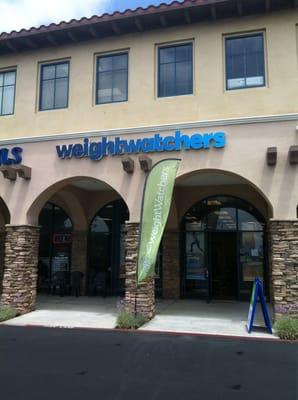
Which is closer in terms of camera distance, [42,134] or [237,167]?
[237,167]

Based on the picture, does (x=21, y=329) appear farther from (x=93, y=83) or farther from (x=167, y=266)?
(x=93, y=83)

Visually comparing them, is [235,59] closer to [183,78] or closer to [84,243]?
[183,78]

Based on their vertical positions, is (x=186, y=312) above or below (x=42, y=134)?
below

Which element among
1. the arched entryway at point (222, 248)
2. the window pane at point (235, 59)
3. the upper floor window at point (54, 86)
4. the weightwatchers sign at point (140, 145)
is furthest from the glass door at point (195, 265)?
the upper floor window at point (54, 86)

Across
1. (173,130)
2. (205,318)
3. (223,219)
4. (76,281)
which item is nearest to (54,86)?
(173,130)

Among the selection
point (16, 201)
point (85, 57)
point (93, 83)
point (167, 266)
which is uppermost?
point (85, 57)

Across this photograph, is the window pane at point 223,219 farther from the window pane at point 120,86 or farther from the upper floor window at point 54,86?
the upper floor window at point 54,86

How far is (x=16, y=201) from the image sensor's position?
41.6 feet

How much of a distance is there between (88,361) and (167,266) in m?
7.91

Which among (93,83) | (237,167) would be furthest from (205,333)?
(93,83)

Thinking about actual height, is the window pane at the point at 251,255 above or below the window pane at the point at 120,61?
below

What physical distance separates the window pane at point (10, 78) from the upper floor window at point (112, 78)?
304cm

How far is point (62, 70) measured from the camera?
13203mm

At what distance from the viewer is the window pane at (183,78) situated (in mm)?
11820
